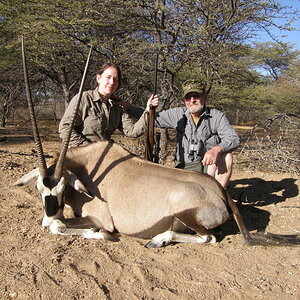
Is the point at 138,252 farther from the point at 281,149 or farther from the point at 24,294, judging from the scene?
the point at 281,149

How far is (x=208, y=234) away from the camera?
3.79 m

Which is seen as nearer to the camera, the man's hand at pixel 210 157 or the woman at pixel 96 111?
the man's hand at pixel 210 157

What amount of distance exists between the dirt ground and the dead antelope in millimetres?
152

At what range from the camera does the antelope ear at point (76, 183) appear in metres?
3.54

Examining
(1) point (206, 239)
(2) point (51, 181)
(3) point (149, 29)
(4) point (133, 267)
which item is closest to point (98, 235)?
(4) point (133, 267)

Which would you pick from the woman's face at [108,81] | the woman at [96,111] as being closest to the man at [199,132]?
the woman at [96,111]

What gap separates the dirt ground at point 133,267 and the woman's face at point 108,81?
1.91 metres

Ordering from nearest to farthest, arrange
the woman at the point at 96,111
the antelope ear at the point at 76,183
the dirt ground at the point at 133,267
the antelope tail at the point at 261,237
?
the dirt ground at the point at 133,267 < the antelope ear at the point at 76,183 < the antelope tail at the point at 261,237 < the woman at the point at 96,111

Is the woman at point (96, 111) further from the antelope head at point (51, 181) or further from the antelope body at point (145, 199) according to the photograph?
the antelope head at point (51, 181)

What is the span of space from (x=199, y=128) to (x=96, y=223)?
2122 mm

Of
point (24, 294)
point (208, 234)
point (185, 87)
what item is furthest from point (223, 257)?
point (185, 87)

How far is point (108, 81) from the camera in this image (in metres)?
4.45

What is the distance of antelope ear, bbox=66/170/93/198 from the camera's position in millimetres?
3539

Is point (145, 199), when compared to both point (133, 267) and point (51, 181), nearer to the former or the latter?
point (133, 267)
